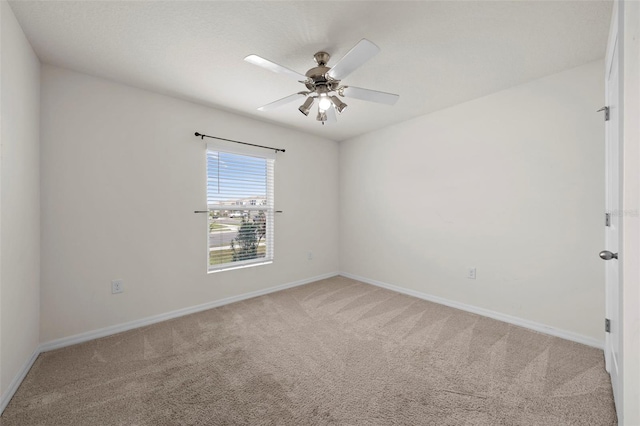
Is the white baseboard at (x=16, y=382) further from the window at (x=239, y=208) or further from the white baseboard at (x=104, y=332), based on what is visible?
the window at (x=239, y=208)

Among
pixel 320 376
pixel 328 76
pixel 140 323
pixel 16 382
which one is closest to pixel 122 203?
pixel 140 323

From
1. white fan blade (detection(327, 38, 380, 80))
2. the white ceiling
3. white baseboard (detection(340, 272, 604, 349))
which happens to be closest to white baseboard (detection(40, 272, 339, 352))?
white baseboard (detection(340, 272, 604, 349))

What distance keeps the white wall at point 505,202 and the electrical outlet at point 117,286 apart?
3163 millimetres

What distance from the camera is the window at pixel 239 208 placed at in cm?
321

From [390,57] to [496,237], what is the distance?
2.14 meters

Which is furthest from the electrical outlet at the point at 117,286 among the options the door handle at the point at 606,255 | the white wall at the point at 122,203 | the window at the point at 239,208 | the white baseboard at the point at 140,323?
the door handle at the point at 606,255

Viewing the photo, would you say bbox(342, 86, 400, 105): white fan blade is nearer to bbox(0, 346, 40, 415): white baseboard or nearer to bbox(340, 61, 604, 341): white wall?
bbox(340, 61, 604, 341): white wall

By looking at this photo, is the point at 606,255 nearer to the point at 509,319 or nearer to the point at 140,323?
the point at 509,319

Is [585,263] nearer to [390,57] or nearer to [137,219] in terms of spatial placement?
[390,57]

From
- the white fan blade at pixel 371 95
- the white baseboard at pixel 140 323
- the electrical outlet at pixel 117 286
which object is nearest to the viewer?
the white fan blade at pixel 371 95

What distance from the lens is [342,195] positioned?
14.9 ft

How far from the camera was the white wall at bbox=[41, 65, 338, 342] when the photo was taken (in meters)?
2.24

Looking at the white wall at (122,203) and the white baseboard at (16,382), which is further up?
the white wall at (122,203)

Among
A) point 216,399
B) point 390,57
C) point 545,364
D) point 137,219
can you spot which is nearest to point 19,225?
point 137,219
